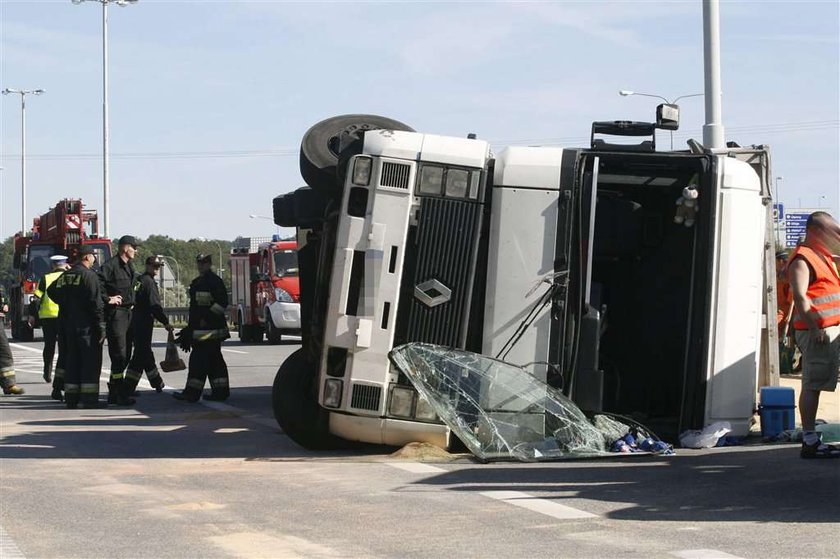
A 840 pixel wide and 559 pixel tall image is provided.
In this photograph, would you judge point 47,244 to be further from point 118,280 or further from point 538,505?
point 538,505

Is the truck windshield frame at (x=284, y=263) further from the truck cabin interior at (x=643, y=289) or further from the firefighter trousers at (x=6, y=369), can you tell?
the truck cabin interior at (x=643, y=289)

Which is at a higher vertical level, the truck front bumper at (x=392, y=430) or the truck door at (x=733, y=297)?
the truck door at (x=733, y=297)

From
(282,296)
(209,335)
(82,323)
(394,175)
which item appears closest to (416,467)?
(394,175)

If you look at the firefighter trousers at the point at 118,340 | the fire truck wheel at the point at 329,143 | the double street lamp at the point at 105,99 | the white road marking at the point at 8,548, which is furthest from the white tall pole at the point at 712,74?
the double street lamp at the point at 105,99

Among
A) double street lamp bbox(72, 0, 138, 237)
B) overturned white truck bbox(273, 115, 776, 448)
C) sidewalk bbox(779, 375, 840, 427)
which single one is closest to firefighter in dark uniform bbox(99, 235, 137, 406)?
overturned white truck bbox(273, 115, 776, 448)

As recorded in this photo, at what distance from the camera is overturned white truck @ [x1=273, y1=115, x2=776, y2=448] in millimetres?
10094

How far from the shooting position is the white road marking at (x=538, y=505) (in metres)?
7.57

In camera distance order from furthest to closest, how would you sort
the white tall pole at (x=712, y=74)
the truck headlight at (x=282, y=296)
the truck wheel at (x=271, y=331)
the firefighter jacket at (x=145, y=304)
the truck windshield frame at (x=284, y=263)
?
the truck wheel at (x=271, y=331)
the truck windshield frame at (x=284, y=263)
the truck headlight at (x=282, y=296)
the white tall pole at (x=712, y=74)
the firefighter jacket at (x=145, y=304)

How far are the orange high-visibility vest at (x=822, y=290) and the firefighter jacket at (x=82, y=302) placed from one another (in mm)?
7785

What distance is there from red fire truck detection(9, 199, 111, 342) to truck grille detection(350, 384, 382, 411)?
76.8ft

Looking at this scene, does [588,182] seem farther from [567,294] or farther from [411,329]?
[411,329]

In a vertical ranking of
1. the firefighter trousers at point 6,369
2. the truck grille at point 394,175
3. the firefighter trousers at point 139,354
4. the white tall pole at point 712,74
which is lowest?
the firefighter trousers at point 6,369

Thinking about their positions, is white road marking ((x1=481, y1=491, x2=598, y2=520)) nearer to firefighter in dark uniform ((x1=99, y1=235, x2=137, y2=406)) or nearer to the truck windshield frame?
firefighter in dark uniform ((x1=99, y1=235, x2=137, y2=406))

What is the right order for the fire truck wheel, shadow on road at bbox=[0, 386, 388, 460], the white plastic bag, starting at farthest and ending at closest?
the fire truck wheel < shadow on road at bbox=[0, 386, 388, 460] < the white plastic bag
